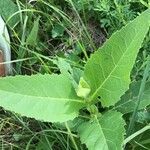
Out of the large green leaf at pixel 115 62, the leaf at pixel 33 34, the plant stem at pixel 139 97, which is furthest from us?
the leaf at pixel 33 34

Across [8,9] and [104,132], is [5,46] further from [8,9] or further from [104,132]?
[104,132]

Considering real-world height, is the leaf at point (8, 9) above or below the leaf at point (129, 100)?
above

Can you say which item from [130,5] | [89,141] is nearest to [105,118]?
[89,141]

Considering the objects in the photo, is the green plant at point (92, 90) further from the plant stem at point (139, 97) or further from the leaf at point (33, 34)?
the leaf at point (33, 34)

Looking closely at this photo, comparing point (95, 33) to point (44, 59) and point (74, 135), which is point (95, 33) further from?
point (74, 135)

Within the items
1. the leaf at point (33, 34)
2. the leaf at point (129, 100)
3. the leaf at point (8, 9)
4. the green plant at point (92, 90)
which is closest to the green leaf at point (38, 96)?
the green plant at point (92, 90)

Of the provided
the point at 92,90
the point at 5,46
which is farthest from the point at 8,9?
the point at 92,90

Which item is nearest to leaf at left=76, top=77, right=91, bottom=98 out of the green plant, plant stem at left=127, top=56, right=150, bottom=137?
the green plant

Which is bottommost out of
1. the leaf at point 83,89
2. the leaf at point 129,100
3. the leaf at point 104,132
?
the leaf at point 129,100
